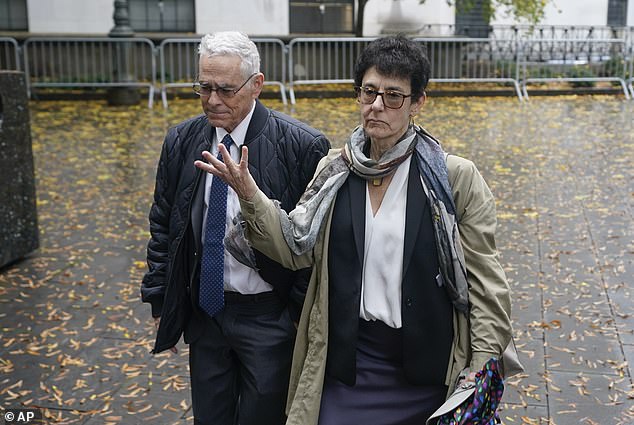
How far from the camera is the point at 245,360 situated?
365cm

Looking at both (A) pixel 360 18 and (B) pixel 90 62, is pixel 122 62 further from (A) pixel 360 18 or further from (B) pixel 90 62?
(A) pixel 360 18

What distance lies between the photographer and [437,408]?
10.6 ft

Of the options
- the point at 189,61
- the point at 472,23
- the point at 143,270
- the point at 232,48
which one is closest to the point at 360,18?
the point at 189,61

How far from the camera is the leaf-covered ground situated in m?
5.26

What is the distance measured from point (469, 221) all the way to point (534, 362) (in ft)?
9.47

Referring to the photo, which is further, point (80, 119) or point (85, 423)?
point (80, 119)

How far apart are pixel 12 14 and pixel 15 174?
52.6 ft

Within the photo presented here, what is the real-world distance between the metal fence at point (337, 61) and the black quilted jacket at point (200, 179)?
15437 millimetres

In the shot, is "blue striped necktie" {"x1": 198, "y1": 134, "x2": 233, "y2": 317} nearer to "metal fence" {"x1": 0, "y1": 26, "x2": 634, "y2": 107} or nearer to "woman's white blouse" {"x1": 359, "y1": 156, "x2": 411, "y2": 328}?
"woman's white blouse" {"x1": 359, "y1": 156, "x2": 411, "y2": 328}

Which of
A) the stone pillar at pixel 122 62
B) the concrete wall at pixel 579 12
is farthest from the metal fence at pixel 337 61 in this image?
the concrete wall at pixel 579 12

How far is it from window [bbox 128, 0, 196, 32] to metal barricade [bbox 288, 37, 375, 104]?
3.16 meters

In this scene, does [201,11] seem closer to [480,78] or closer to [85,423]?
[480,78]

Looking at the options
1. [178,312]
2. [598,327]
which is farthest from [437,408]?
[598,327]

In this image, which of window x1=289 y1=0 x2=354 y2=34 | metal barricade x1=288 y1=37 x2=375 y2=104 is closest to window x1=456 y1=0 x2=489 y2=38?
window x1=289 y1=0 x2=354 y2=34
